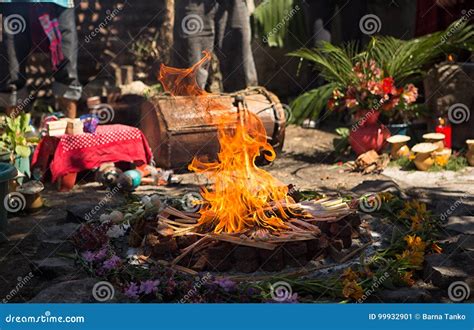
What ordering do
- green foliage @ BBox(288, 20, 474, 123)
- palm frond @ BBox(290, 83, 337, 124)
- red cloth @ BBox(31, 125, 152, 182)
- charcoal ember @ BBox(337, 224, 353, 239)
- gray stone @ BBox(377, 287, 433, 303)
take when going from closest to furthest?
1. gray stone @ BBox(377, 287, 433, 303)
2. charcoal ember @ BBox(337, 224, 353, 239)
3. red cloth @ BBox(31, 125, 152, 182)
4. green foliage @ BBox(288, 20, 474, 123)
5. palm frond @ BBox(290, 83, 337, 124)

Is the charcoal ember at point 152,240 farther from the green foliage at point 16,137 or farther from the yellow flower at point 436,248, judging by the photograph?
the green foliage at point 16,137

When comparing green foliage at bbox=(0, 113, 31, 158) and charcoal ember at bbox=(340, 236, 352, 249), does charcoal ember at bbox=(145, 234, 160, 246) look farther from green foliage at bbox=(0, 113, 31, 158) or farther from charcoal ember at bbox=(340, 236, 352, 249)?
green foliage at bbox=(0, 113, 31, 158)

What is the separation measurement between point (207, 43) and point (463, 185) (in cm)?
362

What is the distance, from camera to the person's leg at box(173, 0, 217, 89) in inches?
389

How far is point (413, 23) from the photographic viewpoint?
474 inches

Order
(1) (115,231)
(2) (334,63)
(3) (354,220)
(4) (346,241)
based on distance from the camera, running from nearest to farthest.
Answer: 1. (4) (346,241)
2. (3) (354,220)
3. (1) (115,231)
4. (2) (334,63)

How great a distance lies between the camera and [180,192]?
8.30 meters

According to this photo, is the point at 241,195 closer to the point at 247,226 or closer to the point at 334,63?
the point at 247,226

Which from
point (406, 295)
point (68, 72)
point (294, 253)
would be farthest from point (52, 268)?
point (68, 72)

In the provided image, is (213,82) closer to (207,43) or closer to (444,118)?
(207,43)

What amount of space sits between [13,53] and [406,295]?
249 inches

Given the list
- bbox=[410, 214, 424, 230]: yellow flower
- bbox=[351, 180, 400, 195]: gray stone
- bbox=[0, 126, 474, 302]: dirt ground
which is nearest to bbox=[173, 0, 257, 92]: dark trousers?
bbox=[0, 126, 474, 302]: dirt ground

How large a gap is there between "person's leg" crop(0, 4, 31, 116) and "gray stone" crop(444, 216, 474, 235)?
17.9 ft

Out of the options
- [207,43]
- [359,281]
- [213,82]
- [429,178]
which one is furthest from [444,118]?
[359,281]
